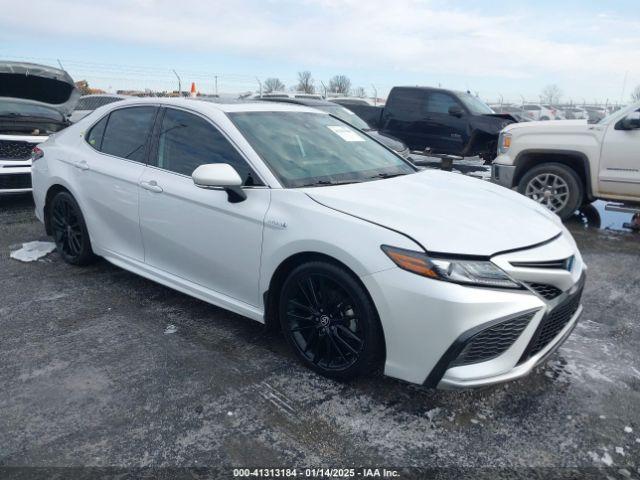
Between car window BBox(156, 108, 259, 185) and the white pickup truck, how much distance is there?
5.19 metres

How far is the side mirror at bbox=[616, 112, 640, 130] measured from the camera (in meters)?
6.22

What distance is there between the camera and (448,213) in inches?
112

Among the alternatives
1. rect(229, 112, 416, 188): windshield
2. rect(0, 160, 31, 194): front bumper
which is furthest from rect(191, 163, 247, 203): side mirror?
rect(0, 160, 31, 194): front bumper

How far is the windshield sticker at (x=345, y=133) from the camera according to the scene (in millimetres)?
3957

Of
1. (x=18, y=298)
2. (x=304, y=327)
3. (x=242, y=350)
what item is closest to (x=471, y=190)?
(x=304, y=327)

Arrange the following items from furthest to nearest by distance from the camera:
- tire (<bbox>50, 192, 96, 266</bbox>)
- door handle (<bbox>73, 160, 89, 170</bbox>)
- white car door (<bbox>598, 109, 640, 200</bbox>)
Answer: white car door (<bbox>598, 109, 640, 200</bbox>)
tire (<bbox>50, 192, 96, 266</bbox>)
door handle (<bbox>73, 160, 89, 170</bbox>)

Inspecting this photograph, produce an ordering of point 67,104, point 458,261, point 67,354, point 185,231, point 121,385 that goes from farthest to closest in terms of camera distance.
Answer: point 67,104 → point 185,231 → point 67,354 → point 121,385 → point 458,261

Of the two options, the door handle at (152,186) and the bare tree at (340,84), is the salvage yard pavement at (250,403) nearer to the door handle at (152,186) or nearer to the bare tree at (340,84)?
the door handle at (152,186)

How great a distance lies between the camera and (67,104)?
314 inches

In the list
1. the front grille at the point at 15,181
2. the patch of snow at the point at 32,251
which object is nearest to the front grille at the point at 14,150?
the front grille at the point at 15,181

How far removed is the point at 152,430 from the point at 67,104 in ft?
23.0

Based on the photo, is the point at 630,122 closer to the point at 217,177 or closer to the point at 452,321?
the point at 452,321

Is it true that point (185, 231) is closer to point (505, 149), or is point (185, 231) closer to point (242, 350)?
point (242, 350)

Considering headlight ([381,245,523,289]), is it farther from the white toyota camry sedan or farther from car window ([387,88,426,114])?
car window ([387,88,426,114])
